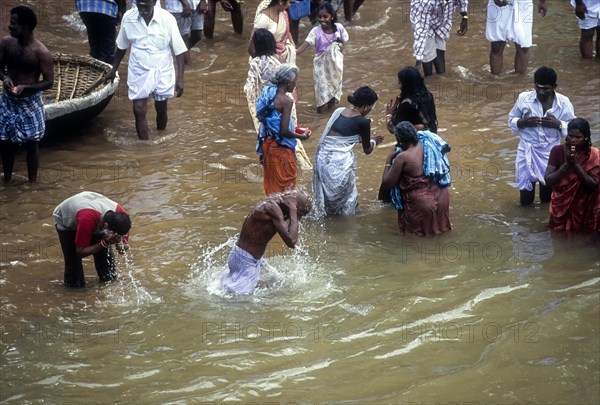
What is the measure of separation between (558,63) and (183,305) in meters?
7.97

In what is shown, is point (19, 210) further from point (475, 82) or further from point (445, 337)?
point (475, 82)

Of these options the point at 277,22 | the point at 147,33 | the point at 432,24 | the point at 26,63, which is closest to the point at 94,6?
the point at 147,33

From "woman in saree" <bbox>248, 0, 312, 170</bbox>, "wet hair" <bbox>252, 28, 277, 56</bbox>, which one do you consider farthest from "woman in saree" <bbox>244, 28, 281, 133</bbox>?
"woman in saree" <bbox>248, 0, 312, 170</bbox>

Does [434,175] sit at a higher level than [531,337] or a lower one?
higher

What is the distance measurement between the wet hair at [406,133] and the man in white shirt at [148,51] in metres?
3.51

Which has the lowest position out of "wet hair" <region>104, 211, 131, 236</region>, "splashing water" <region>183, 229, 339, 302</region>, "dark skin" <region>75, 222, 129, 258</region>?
"splashing water" <region>183, 229, 339, 302</region>

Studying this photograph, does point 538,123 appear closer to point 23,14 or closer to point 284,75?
point 284,75

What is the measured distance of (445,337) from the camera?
7.10 meters

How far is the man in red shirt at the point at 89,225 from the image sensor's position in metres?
7.33

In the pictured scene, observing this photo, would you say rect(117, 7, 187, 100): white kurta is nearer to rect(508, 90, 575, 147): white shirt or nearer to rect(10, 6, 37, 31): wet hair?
rect(10, 6, 37, 31): wet hair

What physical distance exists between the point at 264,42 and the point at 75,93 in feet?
9.04

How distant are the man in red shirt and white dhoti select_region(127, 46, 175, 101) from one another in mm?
3525

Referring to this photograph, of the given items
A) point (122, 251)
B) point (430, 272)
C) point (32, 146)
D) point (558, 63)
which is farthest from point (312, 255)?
point (558, 63)

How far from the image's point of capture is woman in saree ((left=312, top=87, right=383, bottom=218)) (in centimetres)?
908
